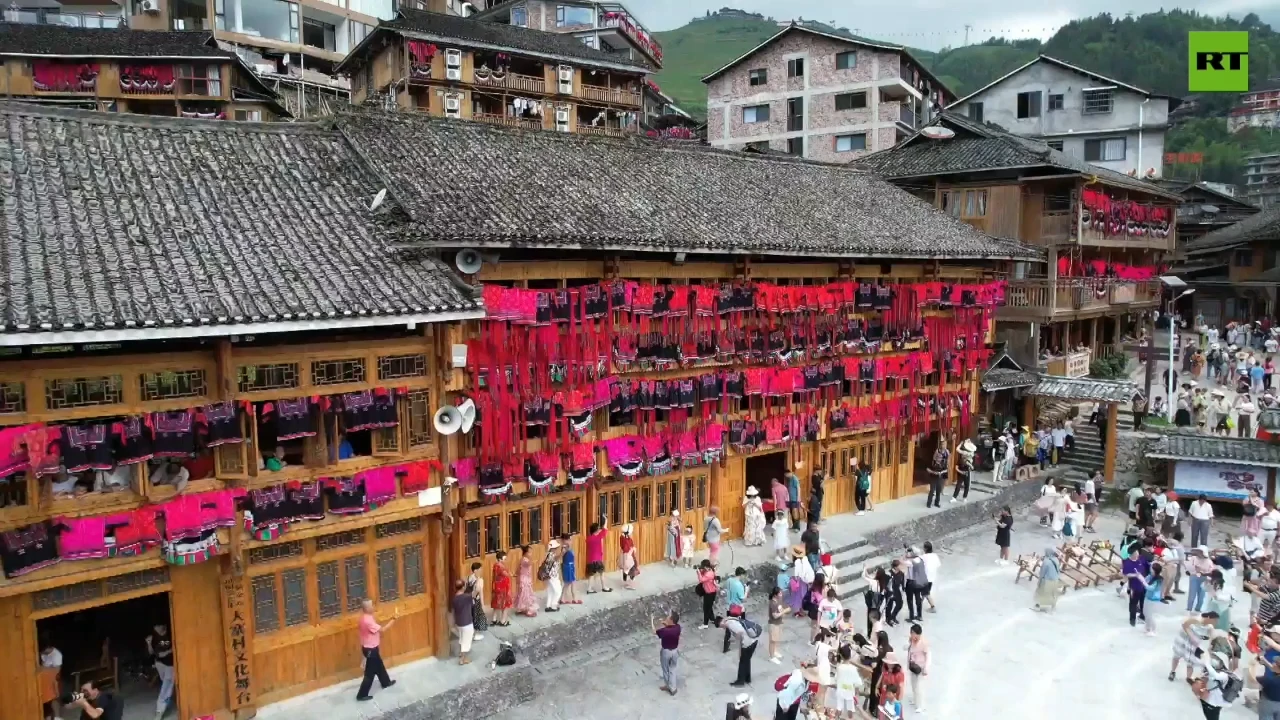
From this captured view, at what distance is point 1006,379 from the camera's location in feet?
96.1

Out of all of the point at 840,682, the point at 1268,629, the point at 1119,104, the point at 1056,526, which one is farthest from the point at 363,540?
the point at 1119,104

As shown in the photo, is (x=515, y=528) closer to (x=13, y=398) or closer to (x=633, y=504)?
(x=633, y=504)

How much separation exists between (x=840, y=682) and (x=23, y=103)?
1701 cm

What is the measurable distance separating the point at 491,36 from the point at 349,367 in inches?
1275

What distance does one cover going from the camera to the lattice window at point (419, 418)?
1529 centimetres

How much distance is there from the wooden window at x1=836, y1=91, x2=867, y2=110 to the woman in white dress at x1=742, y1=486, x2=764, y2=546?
1277 inches

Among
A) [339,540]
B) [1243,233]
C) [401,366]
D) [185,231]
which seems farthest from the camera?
[1243,233]

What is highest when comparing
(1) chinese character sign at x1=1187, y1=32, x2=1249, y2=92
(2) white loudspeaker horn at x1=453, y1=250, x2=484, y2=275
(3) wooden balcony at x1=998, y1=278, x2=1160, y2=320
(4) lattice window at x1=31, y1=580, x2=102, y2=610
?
(1) chinese character sign at x1=1187, y1=32, x2=1249, y2=92

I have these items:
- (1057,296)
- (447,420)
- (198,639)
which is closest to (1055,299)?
(1057,296)

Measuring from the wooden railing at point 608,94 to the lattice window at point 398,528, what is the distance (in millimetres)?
34667

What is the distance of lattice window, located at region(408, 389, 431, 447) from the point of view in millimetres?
15289

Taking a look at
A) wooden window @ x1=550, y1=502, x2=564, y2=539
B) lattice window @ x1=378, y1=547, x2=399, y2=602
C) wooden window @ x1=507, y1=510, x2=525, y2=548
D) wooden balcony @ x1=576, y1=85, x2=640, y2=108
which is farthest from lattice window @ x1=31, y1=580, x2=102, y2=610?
wooden balcony @ x1=576, y1=85, x2=640, y2=108

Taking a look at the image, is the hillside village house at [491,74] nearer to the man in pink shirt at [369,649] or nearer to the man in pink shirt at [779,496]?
the man in pink shirt at [779,496]

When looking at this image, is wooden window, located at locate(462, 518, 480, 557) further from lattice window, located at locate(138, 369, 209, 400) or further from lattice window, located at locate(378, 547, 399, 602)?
lattice window, located at locate(138, 369, 209, 400)
